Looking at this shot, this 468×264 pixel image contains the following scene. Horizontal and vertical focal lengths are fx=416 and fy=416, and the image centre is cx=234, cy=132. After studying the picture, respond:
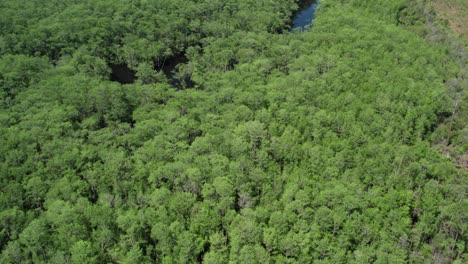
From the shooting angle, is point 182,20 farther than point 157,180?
Yes

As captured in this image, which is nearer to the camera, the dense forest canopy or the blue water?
the dense forest canopy

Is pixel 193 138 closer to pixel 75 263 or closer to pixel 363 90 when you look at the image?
pixel 75 263

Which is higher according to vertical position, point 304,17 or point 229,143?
point 304,17

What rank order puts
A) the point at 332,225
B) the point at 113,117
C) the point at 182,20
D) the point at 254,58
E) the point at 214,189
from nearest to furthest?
the point at 332,225, the point at 214,189, the point at 113,117, the point at 254,58, the point at 182,20

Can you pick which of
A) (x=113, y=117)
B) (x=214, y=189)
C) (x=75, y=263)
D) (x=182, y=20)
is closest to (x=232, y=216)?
(x=214, y=189)
